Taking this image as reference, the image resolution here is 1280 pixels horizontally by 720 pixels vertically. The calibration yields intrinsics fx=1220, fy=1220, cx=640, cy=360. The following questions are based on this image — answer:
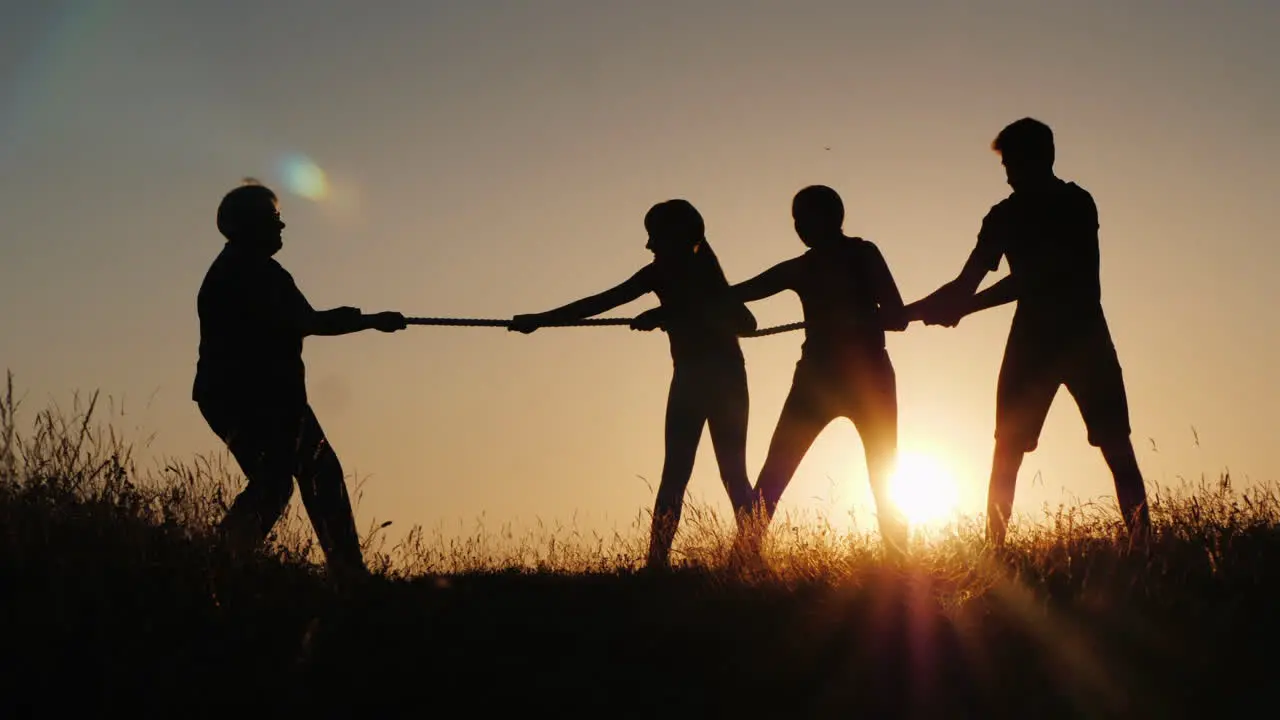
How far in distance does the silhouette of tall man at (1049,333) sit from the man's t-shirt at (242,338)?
3.97m

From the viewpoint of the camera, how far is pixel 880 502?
6.95 metres

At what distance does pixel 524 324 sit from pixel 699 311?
5.08ft

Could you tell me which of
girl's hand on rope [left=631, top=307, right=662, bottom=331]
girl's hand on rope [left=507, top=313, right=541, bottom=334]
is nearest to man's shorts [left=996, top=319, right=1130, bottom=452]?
girl's hand on rope [left=631, top=307, right=662, bottom=331]

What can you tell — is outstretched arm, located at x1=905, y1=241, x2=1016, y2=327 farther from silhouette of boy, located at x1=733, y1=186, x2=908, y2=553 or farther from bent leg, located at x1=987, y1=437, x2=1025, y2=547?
bent leg, located at x1=987, y1=437, x2=1025, y2=547

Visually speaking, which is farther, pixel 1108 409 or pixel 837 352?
pixel 837 352

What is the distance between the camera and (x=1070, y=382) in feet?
22.0

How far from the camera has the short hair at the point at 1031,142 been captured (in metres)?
6.76

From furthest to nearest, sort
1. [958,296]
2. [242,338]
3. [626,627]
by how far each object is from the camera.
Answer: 1. [958,296]
2. [242,338]
3. [626,627]

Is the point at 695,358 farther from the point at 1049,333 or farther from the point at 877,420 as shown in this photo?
the point at 1049,333

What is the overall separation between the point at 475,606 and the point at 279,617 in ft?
3.10

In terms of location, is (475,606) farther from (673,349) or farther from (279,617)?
(673,349)

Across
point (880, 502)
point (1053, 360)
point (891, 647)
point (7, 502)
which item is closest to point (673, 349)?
point (880, 502)

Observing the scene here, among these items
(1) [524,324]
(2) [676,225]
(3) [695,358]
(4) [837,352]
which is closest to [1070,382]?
(4) [837,352]

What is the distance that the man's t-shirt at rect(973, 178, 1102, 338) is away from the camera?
6.68 m
